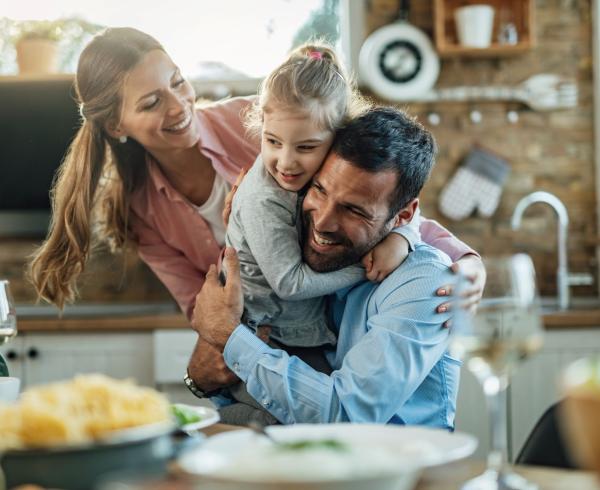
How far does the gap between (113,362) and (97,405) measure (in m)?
2.67

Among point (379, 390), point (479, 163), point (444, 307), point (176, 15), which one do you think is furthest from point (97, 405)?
point (176, 15)

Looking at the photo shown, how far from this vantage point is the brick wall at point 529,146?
409 centimetres

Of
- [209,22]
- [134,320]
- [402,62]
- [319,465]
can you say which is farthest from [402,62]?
[319,465]

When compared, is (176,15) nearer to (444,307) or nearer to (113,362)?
(113,362)

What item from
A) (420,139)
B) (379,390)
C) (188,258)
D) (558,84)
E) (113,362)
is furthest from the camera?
(558,84)

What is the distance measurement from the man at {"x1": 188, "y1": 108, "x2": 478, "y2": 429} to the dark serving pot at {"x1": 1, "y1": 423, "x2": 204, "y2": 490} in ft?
2.57

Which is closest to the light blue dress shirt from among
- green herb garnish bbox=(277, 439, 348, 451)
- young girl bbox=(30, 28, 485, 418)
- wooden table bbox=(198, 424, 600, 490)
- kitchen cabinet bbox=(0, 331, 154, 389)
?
young girl bbox=(30, 28, 485, 418)

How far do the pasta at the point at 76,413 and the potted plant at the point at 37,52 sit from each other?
327 cm

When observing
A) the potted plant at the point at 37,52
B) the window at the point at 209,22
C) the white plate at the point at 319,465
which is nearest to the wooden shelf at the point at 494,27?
the window at the point at 209,22

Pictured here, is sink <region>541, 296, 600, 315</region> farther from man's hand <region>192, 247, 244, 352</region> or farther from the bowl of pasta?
the bowl of pasta

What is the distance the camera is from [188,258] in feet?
8.82

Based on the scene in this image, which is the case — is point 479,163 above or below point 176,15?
below

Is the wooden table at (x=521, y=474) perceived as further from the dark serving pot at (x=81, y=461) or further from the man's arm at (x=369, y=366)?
the man's arm at (x=369, y=366)

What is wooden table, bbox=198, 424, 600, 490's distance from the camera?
3.56ft
